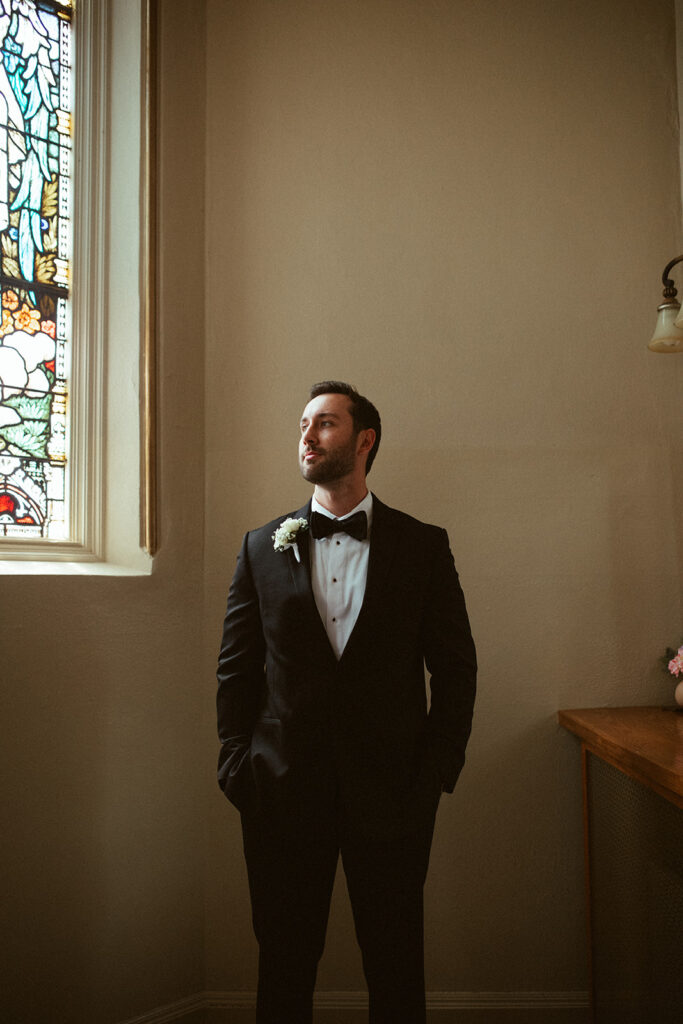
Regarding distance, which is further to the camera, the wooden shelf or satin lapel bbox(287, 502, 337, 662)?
satin lapel bbox(287, 502, 337, 662)

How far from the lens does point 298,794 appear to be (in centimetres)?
203

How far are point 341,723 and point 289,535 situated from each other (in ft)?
1.79

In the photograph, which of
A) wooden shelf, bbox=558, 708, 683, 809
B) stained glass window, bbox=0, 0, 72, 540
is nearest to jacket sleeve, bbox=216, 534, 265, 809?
stained glass window, bbox=0, 0, 72, 540

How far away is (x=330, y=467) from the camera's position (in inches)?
85.7

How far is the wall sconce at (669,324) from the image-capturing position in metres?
2.65

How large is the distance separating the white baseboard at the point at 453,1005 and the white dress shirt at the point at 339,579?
1.59 m

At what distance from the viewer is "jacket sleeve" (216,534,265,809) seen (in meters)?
2.16

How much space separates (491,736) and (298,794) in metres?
1.12

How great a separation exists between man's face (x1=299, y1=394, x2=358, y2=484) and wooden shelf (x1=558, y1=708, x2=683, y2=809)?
1.17 m

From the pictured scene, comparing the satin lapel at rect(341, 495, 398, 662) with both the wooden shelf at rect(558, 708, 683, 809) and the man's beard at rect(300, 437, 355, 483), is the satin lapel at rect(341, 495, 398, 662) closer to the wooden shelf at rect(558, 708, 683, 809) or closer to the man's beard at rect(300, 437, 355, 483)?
the man's beard at rect(300, 437, 355, 483)

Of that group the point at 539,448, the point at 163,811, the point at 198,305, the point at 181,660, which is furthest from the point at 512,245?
the point at 163,811

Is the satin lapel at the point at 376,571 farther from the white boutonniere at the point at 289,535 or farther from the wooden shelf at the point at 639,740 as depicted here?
the wooden shelf at the point at 639,740

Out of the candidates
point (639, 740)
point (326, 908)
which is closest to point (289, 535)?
point (326, 908)

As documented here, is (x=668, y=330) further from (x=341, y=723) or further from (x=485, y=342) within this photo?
(x=341, y=723)
